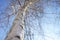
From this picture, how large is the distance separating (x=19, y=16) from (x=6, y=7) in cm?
169

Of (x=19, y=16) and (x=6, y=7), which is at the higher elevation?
(x=6, y=7)

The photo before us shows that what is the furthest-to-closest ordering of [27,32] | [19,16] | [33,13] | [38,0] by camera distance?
1. [38,0]
2. [33,13]
3. [27,32]
4. [19,16]

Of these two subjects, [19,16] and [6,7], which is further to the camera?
[6,7]

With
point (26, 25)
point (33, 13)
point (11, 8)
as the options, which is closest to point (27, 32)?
point (26, 25)

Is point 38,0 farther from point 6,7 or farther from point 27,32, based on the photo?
point 27,32

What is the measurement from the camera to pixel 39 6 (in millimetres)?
5070

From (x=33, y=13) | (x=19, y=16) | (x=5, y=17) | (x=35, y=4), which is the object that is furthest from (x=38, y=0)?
(x=19, y=16)

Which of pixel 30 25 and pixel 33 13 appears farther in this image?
pixel 33 13

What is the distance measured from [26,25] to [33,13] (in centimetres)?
58

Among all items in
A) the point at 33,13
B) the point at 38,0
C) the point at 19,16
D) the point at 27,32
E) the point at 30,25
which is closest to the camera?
the point at 19,16

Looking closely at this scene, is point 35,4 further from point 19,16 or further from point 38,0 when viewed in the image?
point 19,16

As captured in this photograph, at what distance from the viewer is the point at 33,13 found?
4.85 metres

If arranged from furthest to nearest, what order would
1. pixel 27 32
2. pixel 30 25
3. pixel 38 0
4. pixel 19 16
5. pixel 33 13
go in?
pixel 38 0 → pixel 33 13 → pixel 30 25 → pixel 27 32 → pixel 19 16

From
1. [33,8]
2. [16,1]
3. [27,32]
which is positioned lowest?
[27,32]
